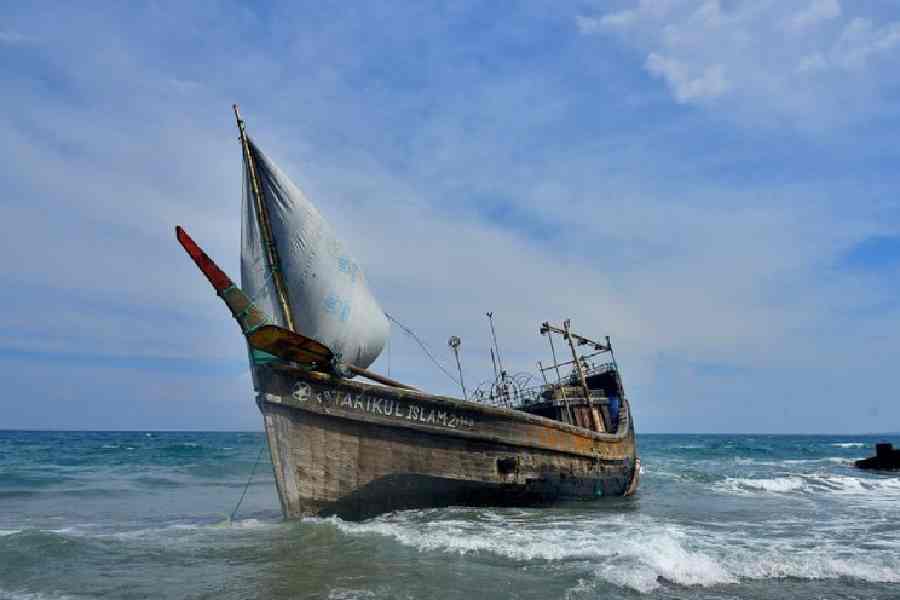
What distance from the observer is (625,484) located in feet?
51.8

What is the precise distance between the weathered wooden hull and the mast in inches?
53.9

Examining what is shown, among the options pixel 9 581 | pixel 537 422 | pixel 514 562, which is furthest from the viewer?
pixel 537 422

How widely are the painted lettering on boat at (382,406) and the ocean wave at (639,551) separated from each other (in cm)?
171

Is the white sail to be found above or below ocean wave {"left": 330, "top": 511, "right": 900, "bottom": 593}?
above

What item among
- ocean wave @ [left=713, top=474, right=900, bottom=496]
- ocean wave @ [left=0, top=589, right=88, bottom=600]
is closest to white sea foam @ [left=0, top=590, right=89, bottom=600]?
ocean wave @ [left=0, top=589, right=88, bottom=600]

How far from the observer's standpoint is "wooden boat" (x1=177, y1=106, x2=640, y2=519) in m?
10.7

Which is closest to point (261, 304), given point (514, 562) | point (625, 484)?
point (514, 562)

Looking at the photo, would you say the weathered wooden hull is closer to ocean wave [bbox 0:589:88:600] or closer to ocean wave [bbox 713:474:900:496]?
ocean wave [bbox 0:589:88:600]

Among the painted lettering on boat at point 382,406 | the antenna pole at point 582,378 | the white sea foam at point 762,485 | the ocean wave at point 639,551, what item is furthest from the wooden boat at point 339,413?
the white sea foam at point 762,485

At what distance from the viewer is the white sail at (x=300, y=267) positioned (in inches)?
450

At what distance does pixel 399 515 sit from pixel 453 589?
4245 millimetres

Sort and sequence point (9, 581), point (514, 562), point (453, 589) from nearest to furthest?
point (453, 589)
point (9, 581)
point (514, 562)

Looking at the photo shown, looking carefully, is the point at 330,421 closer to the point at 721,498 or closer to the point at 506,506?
the point at 506,506

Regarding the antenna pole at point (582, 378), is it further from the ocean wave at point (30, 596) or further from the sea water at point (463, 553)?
the ocean wave at point (30, 596)
